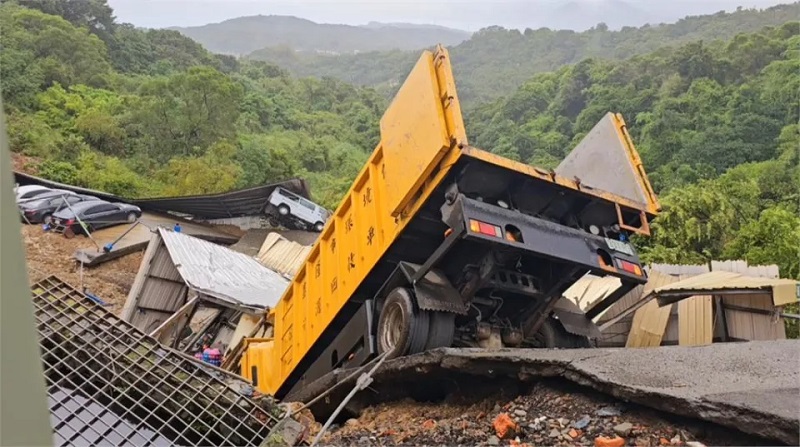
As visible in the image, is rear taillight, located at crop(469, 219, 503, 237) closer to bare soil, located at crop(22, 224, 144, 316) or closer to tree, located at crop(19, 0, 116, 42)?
bare soil, located at crop(22, 224, 144, 316)

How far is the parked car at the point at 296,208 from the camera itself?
19.7 meters

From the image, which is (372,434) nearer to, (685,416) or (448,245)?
(448,245)

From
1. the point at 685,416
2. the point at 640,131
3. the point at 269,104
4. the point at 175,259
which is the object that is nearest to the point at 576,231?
the point at 685,416

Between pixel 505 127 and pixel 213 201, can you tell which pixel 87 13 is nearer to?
pixel 505 127

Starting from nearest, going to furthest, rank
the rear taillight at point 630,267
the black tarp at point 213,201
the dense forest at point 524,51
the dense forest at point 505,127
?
the rear taillight at point 630,267, the dense forest at point 505,127, the black tarp at point 213,201, the dense forest at point 524,51

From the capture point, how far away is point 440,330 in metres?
A: 4.16

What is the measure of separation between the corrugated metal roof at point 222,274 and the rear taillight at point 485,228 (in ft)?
25.2

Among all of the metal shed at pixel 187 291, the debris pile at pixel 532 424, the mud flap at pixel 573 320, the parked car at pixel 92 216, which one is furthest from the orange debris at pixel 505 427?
the parked car at pixel 92 216

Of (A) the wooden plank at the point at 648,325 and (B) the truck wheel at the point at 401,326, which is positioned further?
(A) the wooden plank at the point at 648,325

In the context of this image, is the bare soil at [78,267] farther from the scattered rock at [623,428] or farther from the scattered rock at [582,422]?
the scattered rock at [623,428]

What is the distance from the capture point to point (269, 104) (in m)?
49.1

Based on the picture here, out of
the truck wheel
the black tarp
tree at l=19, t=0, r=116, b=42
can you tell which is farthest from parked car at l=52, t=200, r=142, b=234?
tree at l=19, t=0, r=116, b=42

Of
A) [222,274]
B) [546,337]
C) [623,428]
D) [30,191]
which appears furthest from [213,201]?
[623,428]

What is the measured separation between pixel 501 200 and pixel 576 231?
1.94 ft
